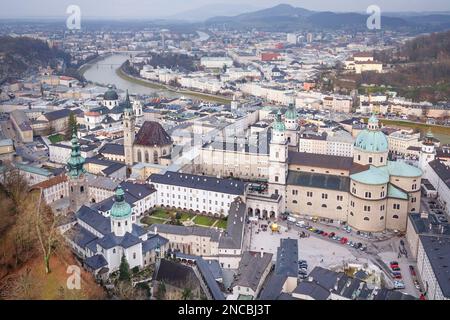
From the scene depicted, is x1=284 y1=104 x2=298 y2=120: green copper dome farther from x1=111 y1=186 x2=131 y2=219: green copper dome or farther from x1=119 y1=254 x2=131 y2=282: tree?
x1=119 y1=254 x2=131 y2=282: tree

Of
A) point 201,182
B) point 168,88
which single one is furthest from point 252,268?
point 168,88

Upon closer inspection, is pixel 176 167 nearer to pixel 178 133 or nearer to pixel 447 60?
pixel 178 133

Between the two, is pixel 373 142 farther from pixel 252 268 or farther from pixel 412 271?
pixel 252 268

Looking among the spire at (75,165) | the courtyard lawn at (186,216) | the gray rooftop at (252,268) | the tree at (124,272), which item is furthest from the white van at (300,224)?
the spire at (75,165)

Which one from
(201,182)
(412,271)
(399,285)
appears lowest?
(412,271)

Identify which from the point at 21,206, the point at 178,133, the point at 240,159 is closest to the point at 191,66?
the point at 178,133

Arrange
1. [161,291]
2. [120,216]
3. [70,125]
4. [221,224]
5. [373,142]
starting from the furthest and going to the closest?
[70,125] < [373,142] < [221,224] < [120,216] < [161,291]

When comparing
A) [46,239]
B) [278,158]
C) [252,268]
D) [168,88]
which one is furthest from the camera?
[168,88]
